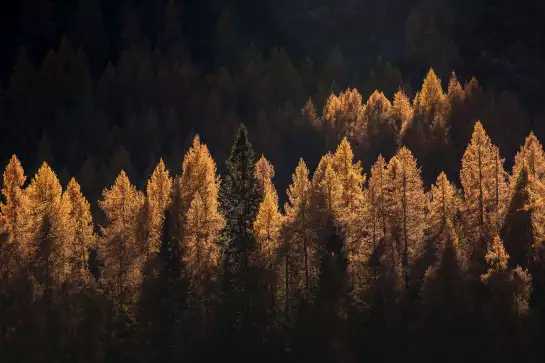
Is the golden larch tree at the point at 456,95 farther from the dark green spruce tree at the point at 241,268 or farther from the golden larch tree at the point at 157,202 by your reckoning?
the dark green spruce tree at the point at 241,268

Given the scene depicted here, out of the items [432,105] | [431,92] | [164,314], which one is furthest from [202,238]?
[431,92]

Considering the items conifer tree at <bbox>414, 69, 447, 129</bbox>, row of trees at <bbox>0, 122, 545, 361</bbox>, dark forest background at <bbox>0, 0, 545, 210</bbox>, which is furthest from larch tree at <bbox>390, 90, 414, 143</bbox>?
row of trees at <bbox>0, 122, 545, 361</bbox>

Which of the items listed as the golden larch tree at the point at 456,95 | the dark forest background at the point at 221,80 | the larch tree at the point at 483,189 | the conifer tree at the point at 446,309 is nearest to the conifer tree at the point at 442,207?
the larch tree at the point at 483,189

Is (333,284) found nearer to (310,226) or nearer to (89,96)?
(310,226)

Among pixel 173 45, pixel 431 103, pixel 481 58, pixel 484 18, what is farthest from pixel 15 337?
pixel 484 18

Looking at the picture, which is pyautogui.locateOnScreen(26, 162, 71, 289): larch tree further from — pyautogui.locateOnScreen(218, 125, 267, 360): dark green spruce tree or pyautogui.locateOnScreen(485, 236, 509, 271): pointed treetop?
pyautogui.locateOnScreen(485, 236, 509, 271): pointed treetop

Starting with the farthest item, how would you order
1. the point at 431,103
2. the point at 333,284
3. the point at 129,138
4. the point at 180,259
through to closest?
the point at 129,138, the point at 431,103, the point at 180,259, the point at 333,284
